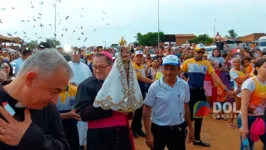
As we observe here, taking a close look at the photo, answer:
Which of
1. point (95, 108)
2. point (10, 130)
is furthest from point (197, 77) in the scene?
point (10, 130)

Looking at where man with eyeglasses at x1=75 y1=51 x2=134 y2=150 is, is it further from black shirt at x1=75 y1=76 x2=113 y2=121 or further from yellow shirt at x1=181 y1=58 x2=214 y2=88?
yellow shirt at x1=181 y1=58 x2=214 y2=88

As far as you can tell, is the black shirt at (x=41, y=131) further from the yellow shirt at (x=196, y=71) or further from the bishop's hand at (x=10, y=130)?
the yellow shirt at (x=196, y=71)

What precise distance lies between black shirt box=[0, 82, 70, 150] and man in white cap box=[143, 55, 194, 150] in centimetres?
Result: 238

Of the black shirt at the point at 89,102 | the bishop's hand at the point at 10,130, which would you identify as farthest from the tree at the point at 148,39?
the bishop's hand at the point at 10,130

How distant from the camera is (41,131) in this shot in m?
1.71

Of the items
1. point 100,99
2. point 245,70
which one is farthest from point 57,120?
point 245,70

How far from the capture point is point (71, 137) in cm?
467

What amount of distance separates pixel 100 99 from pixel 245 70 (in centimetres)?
658

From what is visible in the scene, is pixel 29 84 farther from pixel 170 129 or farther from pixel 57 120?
pixel 170 129

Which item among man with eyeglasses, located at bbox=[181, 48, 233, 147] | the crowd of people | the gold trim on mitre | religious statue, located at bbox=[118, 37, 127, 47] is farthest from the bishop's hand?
man with eyeglasses, located at bbox=[181, 48, 233, 147]

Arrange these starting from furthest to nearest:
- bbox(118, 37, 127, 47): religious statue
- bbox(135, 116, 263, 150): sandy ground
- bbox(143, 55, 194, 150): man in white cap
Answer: bbox(135, 116, 263, 150): sandy ground < bbox(143, 55, 194, 150): man in white cap < bbox(118, 37, 127, 47): religious statue

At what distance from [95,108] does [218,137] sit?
5287 mm

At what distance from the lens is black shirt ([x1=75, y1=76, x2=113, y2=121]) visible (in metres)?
3.49

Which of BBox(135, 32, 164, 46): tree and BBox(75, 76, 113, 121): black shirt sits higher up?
BBox(135, 32, 164, 46): tree
